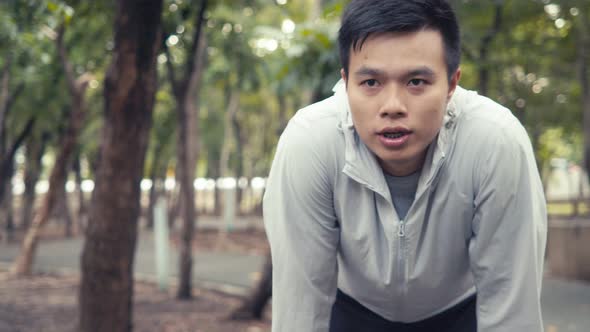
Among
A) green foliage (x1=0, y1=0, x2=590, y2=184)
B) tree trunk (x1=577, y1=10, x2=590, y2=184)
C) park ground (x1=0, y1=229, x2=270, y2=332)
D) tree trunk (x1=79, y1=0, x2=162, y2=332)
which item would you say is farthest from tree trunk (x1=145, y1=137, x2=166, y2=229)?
tree trunk (x1=79, y1=0, x2=162, y2=332)

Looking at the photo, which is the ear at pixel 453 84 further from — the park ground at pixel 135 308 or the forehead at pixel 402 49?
the park ground at pixel 135 308

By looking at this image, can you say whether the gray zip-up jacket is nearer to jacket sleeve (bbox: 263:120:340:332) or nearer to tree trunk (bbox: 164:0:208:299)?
jacket sleeve (bbox: 263:120:340:332)

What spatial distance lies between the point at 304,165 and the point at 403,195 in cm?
31

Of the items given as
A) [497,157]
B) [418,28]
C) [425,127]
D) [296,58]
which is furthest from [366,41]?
[296,58]

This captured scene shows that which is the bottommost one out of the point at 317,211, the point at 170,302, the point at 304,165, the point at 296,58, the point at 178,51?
the point at 170,302

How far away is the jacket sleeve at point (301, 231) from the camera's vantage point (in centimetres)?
202

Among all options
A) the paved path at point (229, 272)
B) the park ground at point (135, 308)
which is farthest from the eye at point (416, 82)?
the paved path at point (229, 272)

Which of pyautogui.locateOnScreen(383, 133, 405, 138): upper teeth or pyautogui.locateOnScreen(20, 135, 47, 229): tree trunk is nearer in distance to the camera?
pyautogui.locateOnScreen(383, 133, 405, 138): upper teeth

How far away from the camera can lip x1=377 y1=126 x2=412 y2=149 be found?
190 centimetres

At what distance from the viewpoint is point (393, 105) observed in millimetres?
1867

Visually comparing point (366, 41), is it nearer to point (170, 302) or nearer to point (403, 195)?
point (403, 195)

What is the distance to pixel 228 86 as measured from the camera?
1730cm

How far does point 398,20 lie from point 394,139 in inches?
12.1

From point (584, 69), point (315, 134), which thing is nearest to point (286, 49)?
point (315, 134)
